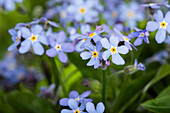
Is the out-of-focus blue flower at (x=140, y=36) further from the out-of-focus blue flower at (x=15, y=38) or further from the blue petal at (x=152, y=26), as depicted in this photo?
the out-of-focus blue flower at (x=15, y=38)

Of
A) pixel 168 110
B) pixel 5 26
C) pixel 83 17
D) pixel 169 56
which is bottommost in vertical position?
pixel 168 110

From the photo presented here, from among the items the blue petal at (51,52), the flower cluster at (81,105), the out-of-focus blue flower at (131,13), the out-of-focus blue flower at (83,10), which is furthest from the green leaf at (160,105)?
the out-of-focus blue flower at (131,13)

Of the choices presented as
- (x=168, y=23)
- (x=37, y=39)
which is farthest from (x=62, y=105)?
(x=168, y=23)

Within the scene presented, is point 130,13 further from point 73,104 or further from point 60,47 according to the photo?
point 73,104

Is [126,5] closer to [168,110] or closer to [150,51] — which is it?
[150,51]

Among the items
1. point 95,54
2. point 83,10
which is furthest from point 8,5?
point 95,54
